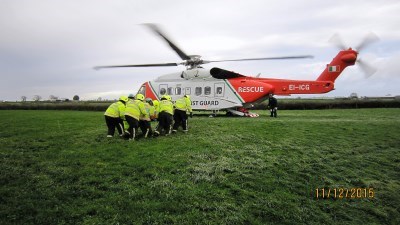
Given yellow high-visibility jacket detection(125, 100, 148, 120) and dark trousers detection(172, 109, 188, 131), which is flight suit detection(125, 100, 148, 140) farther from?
dark trousers detection(172, 109, 188, 131)

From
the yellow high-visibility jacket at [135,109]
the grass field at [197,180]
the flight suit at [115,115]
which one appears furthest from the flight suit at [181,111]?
the flight suit at [115,115]

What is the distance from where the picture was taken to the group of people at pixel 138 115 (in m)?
13.3

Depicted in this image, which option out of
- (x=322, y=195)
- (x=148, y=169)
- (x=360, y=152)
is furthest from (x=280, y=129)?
(x=148, y=169)

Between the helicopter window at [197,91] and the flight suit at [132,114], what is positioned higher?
the helicopter window at [197,91]

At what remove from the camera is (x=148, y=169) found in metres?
8.90

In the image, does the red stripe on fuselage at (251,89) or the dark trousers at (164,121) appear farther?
the red stripe on fuselage at (251,89)

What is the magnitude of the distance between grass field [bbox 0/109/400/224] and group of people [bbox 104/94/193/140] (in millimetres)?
942

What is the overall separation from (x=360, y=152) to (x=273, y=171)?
4.92m

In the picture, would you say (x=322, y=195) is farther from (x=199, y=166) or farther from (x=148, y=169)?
(x=148, y=169)
